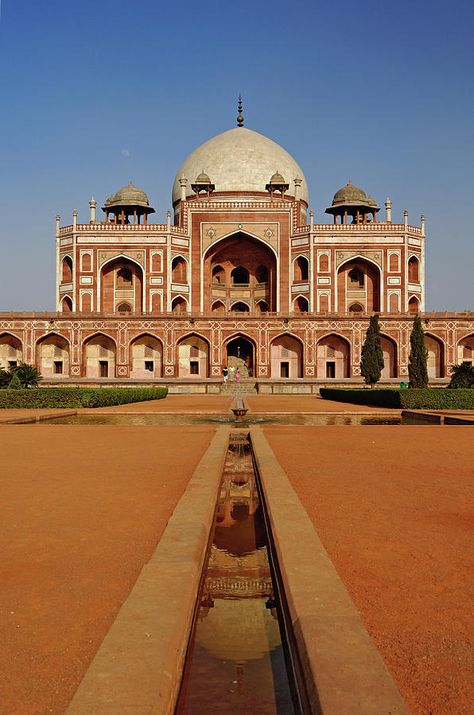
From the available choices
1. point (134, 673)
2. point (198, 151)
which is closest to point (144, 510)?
point (134, 673)

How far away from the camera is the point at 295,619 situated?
2639mm

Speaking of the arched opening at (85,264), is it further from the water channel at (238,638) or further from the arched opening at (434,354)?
the water channel at (238,638)

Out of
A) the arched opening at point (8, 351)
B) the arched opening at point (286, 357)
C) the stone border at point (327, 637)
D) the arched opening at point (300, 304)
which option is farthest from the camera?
the arched opening at point (300, 304)

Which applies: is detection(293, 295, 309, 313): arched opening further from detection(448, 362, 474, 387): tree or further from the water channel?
the water channel

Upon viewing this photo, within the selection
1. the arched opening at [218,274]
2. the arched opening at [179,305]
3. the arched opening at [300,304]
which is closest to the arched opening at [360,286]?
the arched opening at [300,304]

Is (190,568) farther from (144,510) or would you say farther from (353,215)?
(353,215)

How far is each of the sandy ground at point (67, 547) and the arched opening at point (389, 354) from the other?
25.9 metres

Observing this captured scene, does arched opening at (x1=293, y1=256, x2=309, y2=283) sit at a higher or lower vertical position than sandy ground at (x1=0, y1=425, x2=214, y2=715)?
higher

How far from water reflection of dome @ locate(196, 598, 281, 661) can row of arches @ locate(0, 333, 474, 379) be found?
30386 mm

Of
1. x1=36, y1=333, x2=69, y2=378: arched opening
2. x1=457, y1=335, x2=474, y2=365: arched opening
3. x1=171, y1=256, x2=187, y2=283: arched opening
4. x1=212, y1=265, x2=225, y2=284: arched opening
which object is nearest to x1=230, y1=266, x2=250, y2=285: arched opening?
x1=212, y1=265, x2=225, y2=284: arched opening

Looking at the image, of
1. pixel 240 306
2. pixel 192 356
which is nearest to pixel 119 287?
pixel 192 356

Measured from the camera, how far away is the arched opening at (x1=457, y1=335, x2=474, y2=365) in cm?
3378

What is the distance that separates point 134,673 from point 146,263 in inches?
1411

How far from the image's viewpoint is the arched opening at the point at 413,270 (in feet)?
127
